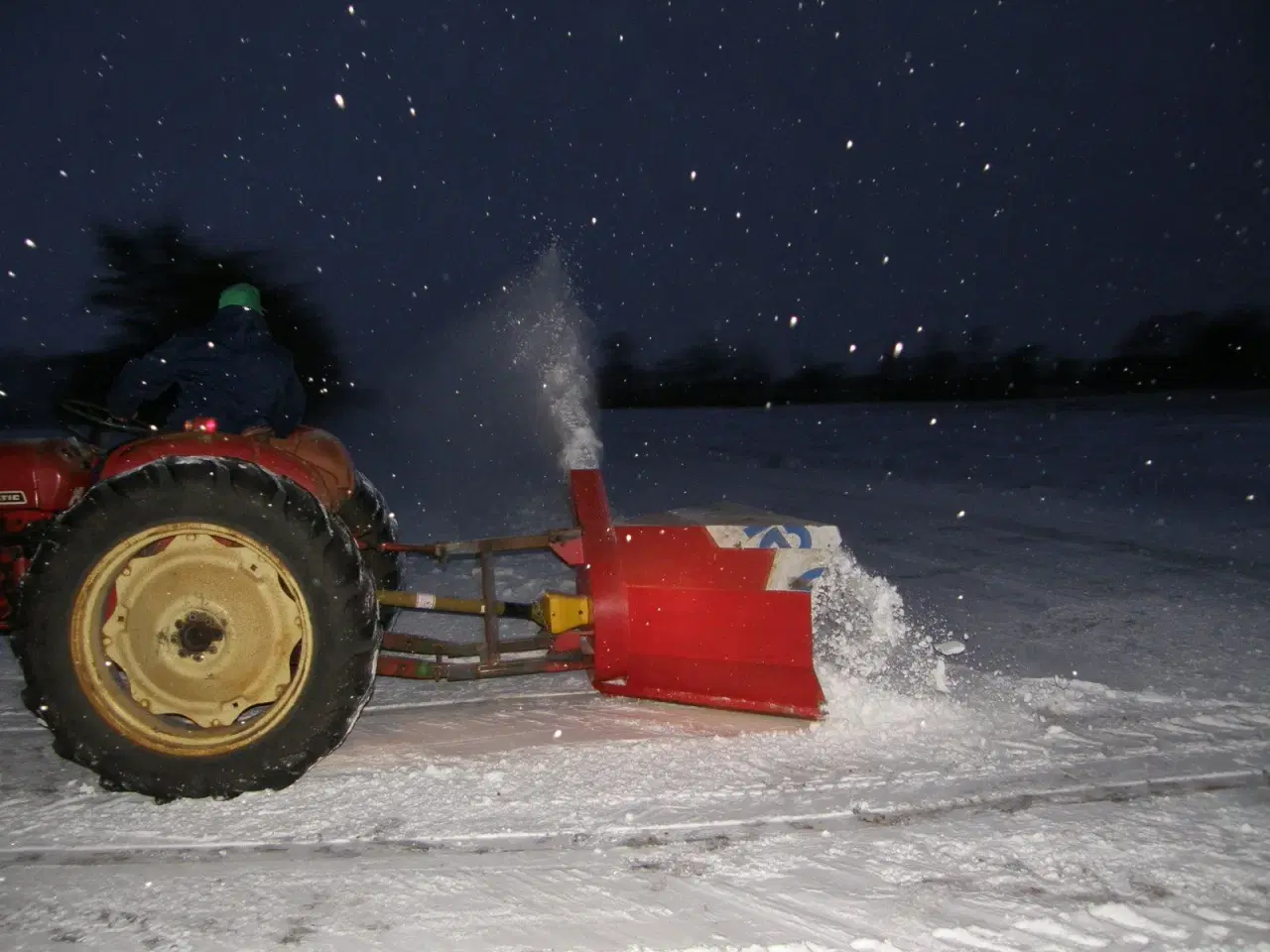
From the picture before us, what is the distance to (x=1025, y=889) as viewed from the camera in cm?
233

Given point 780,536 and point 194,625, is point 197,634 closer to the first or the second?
point 194,625

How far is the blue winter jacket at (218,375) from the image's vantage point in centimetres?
334

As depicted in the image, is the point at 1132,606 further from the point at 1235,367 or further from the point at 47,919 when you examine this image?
the point at 1235,367

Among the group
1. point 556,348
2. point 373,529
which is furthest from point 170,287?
point 373,529

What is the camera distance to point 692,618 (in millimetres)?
3434

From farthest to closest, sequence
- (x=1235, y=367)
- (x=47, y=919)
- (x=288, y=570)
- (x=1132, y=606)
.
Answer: (x=1235, y=367) < (x=1132, y=606) < (x=288, y=570) < (x=47, y=919)

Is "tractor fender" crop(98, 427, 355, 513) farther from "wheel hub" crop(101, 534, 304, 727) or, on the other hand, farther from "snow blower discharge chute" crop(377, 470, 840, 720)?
"snow blower discharge chute" crop(377, 470, 840, 720)

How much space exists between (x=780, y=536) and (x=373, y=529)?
179cm

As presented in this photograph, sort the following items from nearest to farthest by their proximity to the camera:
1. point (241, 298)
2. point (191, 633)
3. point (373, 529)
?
point (191, 633)
point (241, 298)
point (373, 529)

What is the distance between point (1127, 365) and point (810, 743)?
21.3 meters

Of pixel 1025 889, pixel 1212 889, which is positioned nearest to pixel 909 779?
pixel 1025 889

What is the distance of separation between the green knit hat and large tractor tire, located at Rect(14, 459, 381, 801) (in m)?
0.99

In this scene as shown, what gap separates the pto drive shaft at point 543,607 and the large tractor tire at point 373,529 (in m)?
0.55

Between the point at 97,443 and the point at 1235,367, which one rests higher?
the point at 1235,367
